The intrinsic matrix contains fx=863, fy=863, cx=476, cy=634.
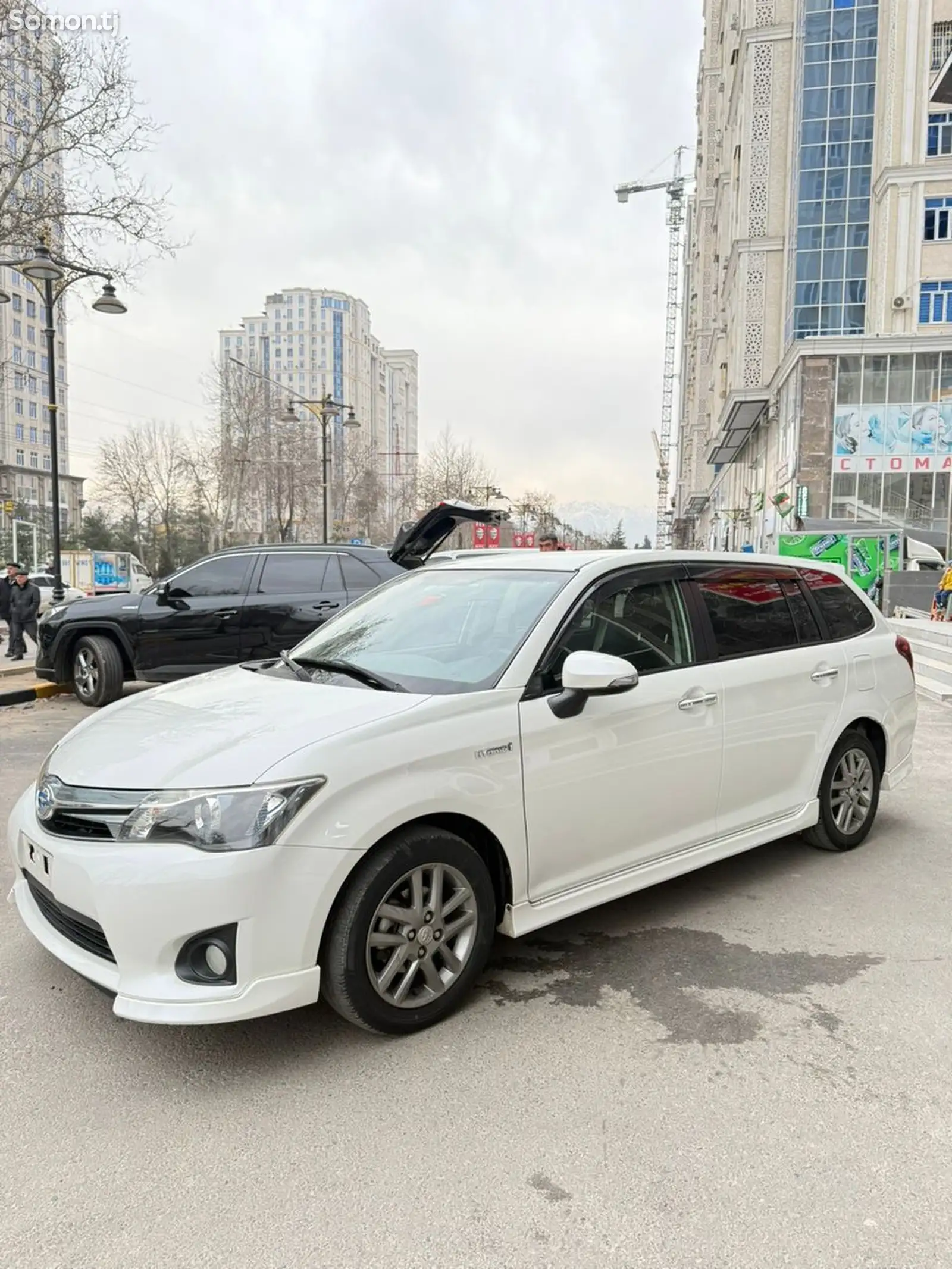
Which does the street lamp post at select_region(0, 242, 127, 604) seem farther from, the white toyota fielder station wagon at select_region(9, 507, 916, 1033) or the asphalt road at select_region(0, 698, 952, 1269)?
the asphalt road at select_region(0, 698, 952, 1269)

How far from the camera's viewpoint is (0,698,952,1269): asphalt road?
82.8 inches

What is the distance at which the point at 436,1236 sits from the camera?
2109 mm

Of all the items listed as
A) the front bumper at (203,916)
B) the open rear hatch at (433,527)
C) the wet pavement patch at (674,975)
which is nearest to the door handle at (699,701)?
the wet pavement patch at (674,975)

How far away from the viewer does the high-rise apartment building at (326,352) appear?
198 ft

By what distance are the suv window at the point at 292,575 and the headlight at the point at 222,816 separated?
705 cm

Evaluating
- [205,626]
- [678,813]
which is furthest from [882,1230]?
[205,626]

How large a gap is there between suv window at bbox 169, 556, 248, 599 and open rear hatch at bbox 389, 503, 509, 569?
278 centimetres

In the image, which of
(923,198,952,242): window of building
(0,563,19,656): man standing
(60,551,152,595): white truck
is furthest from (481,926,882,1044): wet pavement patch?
(923,198,952,242): window of building

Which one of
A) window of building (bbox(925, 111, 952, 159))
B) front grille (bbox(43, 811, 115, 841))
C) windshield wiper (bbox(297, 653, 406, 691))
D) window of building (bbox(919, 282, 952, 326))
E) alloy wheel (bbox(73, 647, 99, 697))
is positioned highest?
window of building (bbox(925, 111, 952, 159))

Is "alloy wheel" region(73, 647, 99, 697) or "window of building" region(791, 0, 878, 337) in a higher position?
"window of building" region(791, 0, 878, 337)

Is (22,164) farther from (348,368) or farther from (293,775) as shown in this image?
(348,368)

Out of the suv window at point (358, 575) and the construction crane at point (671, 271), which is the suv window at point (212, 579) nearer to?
the suv window at point (358, 575)

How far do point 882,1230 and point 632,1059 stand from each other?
877 mm

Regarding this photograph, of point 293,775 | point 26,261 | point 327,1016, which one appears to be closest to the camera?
point 293,775
